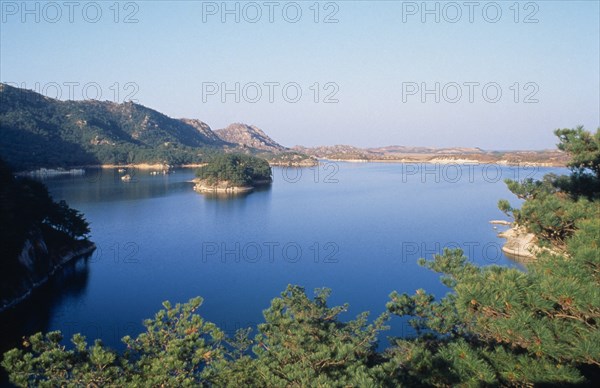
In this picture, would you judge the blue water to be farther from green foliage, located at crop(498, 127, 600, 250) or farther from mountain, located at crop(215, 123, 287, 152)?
mountain, located at crop(215, 123, 287, 152)

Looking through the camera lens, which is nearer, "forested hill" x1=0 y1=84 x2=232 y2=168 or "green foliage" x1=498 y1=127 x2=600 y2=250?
"green foliage" x1=498 y1=127 x2=600 y2=250

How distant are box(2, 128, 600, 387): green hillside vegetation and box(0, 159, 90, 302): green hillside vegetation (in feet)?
27.3

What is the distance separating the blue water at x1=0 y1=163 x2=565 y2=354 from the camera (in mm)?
9781

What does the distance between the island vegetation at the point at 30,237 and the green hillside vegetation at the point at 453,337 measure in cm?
816

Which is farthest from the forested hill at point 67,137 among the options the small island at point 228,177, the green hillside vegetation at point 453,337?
the green hillside vegetation at point 453,337

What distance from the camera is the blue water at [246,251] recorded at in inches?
385

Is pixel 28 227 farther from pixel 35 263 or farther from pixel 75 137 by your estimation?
pixel 75 137

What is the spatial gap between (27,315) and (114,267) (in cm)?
376

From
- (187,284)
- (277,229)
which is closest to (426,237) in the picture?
(277,229)

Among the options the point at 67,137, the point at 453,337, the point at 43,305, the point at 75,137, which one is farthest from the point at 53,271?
the point at 75,137

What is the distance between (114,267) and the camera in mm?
13141

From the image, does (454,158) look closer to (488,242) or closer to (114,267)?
(488,242)

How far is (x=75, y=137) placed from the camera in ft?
178

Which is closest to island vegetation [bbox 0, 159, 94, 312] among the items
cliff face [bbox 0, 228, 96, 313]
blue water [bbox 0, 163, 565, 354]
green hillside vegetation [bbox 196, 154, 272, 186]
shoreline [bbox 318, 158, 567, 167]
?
cliff face [bbox 0, 228, 96, 313]
